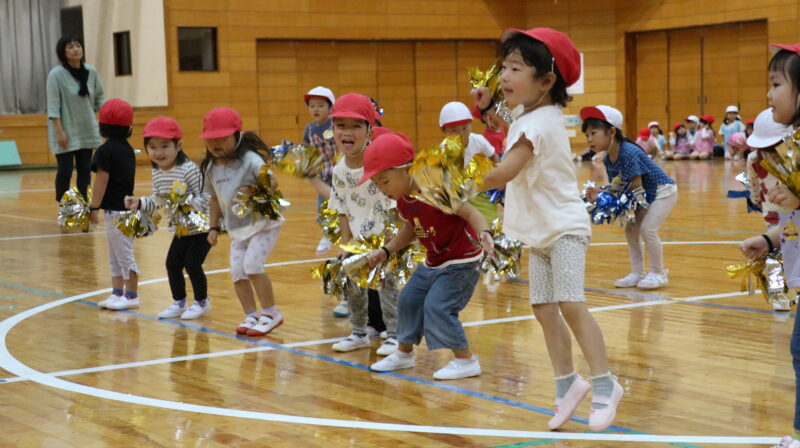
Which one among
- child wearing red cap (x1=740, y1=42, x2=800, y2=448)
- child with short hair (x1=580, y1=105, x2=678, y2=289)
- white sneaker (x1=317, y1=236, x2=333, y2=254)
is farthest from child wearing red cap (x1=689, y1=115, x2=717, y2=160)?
child wearing red cap (x1=740, y1=42, x2=800, y2=448)

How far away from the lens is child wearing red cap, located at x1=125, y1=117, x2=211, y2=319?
20.0 ft

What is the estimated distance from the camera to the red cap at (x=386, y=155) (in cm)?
442

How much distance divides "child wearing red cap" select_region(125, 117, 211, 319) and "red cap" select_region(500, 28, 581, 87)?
2.97m

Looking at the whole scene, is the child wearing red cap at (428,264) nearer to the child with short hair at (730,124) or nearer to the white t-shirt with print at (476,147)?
the white t-shirt with print at (476,147)

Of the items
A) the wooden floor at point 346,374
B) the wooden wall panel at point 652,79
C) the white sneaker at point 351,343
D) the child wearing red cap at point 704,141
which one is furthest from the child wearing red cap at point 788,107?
the wooden wall panel at point 652,79

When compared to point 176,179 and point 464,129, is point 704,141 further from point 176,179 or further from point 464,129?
point 176,179

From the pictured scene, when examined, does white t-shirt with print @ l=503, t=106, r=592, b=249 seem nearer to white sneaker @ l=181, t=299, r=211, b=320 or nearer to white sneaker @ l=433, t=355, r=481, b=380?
white sneaker @ l=433, t=355, r=481, b=380

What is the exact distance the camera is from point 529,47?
3.59 metres

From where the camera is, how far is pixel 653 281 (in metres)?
6.71

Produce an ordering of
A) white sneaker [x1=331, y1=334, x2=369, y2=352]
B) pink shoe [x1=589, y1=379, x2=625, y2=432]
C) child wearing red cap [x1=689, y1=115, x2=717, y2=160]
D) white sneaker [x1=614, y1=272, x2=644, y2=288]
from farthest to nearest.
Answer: child wearing red cap [x1=689, y1=115, x2=717, y2=160] < white sneaker [x1=614, y1=272, x2=644, y2=288] < white sneaker [x1=331, y1=334, x2=369, y2=352] < pink shoe [x1=589, y1=379, x2=625, y2=432]

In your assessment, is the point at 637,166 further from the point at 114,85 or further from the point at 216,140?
the point at 114,85

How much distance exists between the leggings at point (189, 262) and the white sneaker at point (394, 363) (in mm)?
1831

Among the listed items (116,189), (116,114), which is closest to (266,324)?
(116,189)

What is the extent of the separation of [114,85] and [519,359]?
70.1 feet
